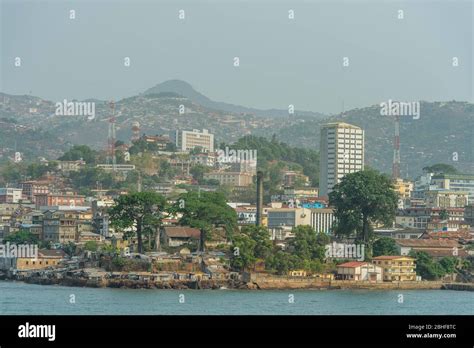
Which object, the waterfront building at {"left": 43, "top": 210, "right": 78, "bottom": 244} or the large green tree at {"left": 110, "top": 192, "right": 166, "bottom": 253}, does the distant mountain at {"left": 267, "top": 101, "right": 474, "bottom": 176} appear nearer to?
the waterfront building at {"left": 43, "top": 210, "right": 78, "bottom": 244}

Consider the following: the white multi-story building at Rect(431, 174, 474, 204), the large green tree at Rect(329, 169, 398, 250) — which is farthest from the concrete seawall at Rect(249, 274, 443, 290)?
the white multi-story building at Rect(431, 174, 474, 204)

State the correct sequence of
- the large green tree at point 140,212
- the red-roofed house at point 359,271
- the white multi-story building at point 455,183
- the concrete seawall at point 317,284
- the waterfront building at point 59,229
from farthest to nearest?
the white multi-story building at point 455,183 < the waterfront building at point 59,229 < the large green tree at point 140,212 < the red-roofed house at point 359,271 < the concrete seawall at point 317,284

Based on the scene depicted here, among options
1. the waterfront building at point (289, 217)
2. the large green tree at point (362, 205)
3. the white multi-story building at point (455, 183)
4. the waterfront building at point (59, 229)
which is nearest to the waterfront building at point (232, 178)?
the white multi-story building at point (455, 183)

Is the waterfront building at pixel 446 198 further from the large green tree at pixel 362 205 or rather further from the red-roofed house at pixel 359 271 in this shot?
the red-roofed house at pixel 359 271

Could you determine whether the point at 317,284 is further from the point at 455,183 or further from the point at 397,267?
the point at 455,183
